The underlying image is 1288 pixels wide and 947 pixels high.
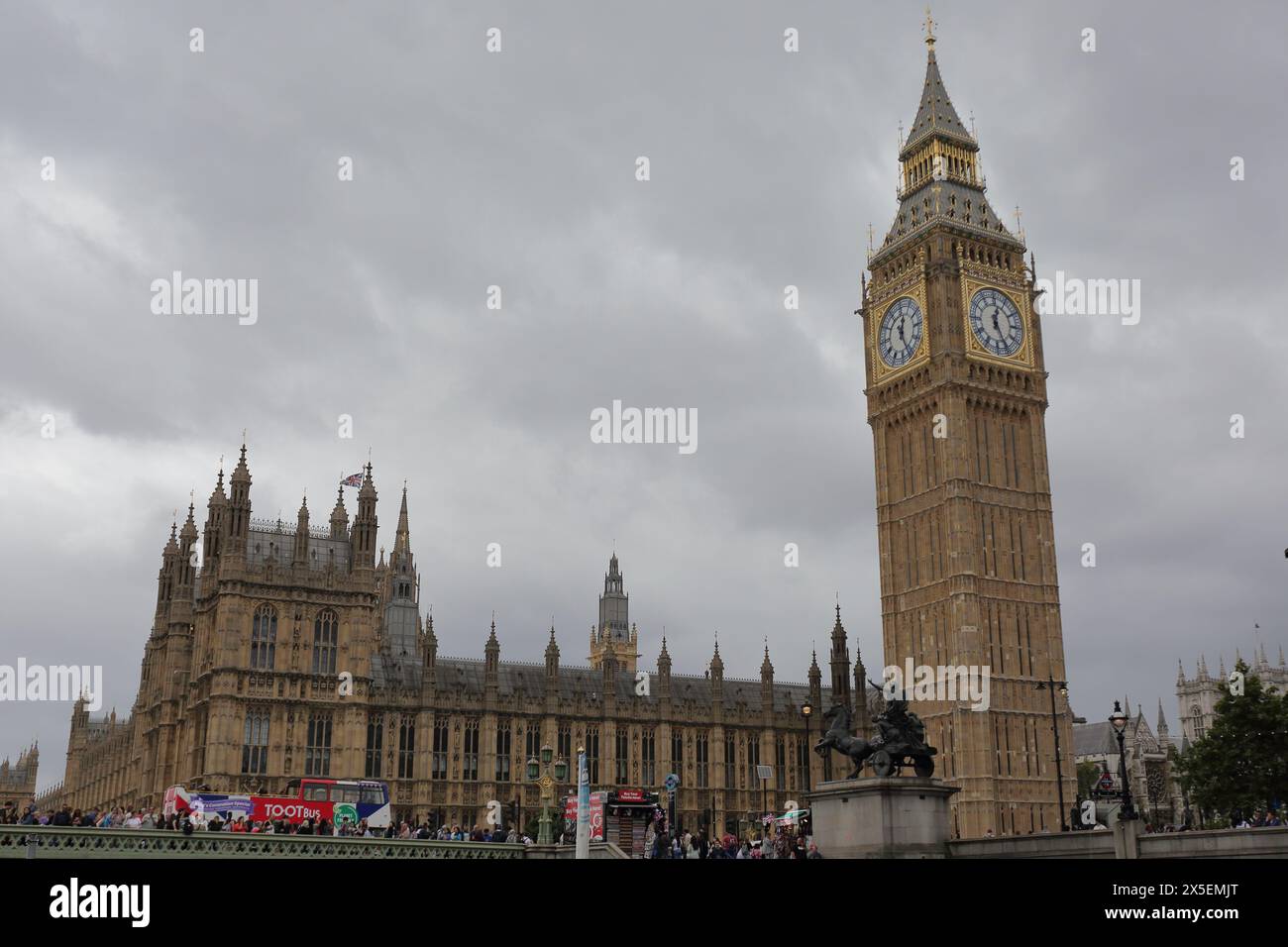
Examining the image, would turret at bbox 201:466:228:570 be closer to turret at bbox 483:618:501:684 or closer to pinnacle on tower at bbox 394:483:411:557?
turret at bbox 483:618:501:684

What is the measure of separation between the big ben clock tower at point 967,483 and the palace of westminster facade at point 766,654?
15 cm

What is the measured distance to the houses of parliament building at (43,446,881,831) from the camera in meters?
64.4

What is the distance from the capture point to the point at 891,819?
3197cm

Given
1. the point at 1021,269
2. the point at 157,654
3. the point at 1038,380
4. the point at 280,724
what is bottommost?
the point at 280,724

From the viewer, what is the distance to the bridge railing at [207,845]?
33.1 m

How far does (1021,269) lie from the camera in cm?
8625

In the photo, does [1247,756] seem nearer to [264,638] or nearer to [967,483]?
[967,483]

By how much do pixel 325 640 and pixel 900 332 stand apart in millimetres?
43110

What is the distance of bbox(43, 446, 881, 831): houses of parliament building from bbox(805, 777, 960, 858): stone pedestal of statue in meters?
34.7

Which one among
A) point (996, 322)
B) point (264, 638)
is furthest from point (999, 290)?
point (264, 638)
